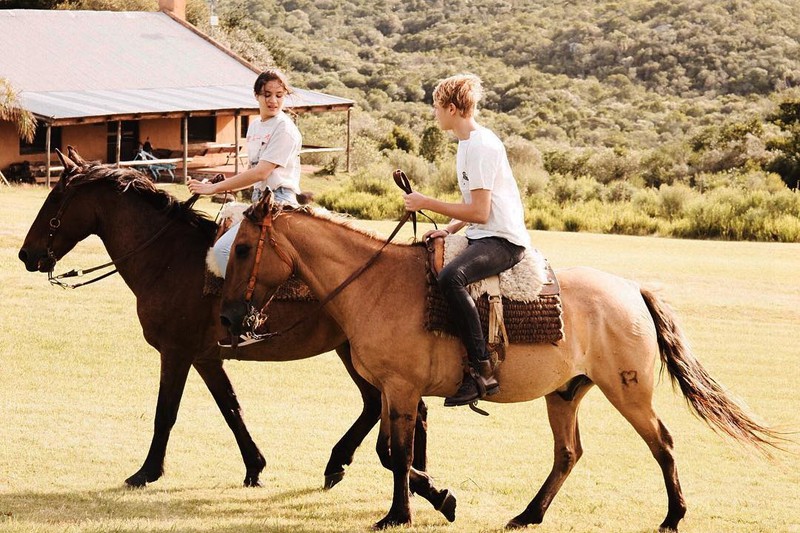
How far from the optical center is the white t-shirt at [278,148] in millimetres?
7324

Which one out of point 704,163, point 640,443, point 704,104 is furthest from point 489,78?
point 640,443

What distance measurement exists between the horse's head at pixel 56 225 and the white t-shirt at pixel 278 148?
1.35m

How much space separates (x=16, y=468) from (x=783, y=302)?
1456 cm

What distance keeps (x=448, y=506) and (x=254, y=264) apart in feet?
6.43

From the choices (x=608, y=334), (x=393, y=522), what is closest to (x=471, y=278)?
(x=608, y=334)

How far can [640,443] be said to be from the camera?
999cm

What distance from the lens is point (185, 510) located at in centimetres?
704

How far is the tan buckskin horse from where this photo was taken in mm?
6426

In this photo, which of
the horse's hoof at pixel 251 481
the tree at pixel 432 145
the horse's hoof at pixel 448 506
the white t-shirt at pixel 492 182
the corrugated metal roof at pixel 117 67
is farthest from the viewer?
the tree at pixel 432 145

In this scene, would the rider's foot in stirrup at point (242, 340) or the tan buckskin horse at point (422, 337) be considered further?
the rider's foot in stirrup at point (242, 340)

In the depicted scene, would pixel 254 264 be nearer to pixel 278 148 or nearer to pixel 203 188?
pixel 203 188

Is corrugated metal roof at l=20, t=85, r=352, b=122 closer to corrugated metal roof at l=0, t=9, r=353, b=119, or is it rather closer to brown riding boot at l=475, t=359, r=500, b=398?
corrugated metal roof at l=0, t=9, r=353, b=119

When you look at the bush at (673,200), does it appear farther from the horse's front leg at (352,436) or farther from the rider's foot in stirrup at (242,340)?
the rider's foot in stirrup at (242,340)

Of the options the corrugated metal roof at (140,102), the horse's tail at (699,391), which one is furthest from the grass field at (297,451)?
the corrugated metal roof at (140,102)
